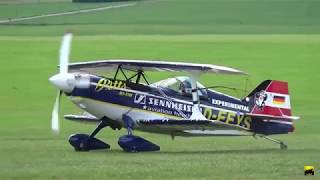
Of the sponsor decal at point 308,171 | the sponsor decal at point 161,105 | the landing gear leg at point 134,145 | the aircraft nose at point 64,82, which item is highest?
the aircraft nose at point 64,82

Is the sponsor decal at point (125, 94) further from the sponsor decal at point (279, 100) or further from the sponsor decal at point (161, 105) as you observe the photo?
the sponsor decal at point (279, 100)

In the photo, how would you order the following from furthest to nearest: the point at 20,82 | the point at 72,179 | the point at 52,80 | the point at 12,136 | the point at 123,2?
→ the point at 123,2 → the point at 20,82 → the point at 12,136 → the point at 52,80 → the point at 72,179

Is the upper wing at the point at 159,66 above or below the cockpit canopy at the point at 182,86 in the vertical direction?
above

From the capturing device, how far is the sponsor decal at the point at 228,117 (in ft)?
76.5

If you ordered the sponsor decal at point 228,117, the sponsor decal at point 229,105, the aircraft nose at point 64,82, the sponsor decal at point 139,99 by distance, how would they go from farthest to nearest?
the sponsor decal at point 229,105 < the sponsor decal at point 228,117 < the sponsor decal at point 139,99 < the aircraft nose at point 64,82

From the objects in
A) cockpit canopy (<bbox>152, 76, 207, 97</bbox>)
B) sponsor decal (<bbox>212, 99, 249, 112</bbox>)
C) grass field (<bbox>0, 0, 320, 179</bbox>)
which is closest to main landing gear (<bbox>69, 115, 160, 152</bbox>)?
grass field (<bbox>0, 0, 320, 179</bbox>)

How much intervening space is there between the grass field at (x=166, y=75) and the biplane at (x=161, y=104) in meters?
0.54

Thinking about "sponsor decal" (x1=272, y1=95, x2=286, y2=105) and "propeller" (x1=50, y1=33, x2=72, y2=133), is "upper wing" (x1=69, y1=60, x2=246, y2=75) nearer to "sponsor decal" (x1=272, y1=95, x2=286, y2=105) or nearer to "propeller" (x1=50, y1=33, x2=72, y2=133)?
"propeller" (x1=50, y1=33, x2=72, y2=133)

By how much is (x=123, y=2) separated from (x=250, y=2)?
16791 millimetres

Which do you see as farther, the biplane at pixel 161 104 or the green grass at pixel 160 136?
the biplane at pixel 161 104

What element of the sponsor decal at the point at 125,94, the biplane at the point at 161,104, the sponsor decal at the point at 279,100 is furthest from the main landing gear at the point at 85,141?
the sponsor decal at the point at 279,100

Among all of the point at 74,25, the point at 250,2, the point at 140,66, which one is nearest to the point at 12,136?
the point at 140,66

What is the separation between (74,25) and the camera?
84.3 metres

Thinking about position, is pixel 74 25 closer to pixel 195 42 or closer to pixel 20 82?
pixel 195 42
